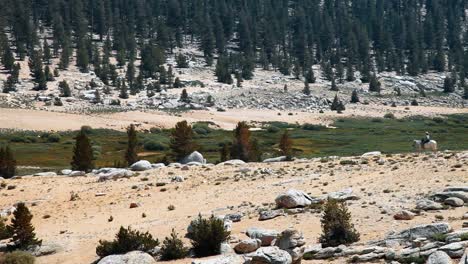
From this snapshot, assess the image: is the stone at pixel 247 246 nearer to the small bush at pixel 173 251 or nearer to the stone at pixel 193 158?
the small bush at pixel 173 251

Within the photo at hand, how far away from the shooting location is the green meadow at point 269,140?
6536cm

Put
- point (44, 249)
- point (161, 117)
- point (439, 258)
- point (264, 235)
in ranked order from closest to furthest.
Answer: point (439, 258), point (264, 235), point (44, 249), point (161, 117)

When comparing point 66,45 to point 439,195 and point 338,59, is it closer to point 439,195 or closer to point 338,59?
point 338,59

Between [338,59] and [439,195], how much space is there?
153 metres

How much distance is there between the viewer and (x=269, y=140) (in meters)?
82.1

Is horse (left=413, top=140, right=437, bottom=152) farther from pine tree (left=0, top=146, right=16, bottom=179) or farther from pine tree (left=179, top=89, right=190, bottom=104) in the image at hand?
pine tree (left=179, top=89, right=190, bottom=104)

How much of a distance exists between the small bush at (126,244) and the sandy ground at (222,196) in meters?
0.95

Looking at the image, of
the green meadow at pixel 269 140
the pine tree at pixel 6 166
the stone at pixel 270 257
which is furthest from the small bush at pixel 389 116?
the stone at pixel 270 257

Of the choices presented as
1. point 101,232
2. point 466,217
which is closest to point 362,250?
point 466,217

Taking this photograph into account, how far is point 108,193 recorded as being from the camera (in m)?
34.7

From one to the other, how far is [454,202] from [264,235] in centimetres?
805

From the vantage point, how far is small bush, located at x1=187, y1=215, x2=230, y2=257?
20.9 meters

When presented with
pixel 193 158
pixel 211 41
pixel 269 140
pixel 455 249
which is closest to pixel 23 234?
pixel 455 249

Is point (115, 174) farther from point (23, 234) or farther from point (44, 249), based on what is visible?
point (44, 249)
